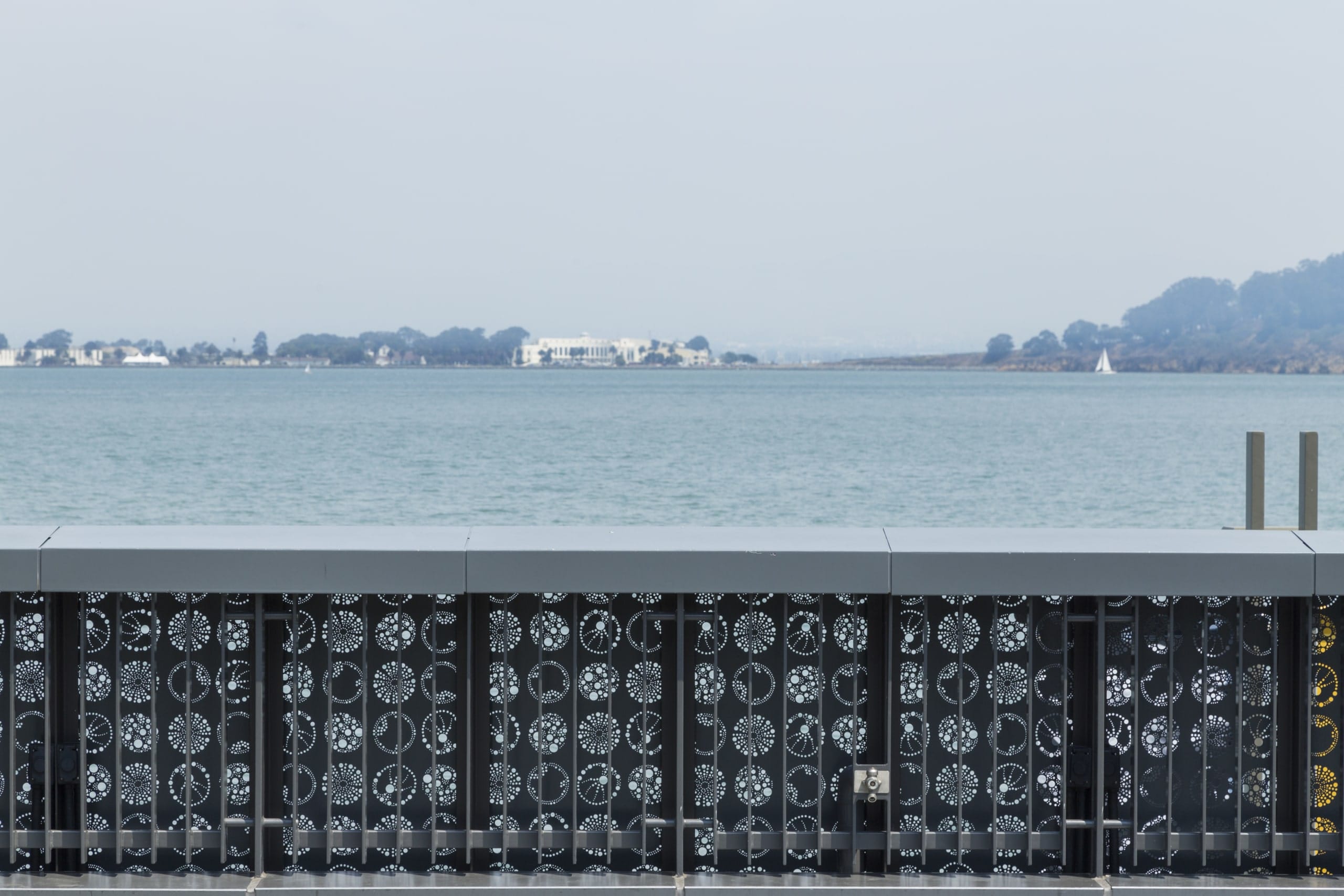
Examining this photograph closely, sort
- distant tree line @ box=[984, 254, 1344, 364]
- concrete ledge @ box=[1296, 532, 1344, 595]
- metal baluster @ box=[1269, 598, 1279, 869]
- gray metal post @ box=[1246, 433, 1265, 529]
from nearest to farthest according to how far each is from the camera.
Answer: concrete ledge @ box=[1296, 532, 1344, 595]
metal baluster @ box=[1269, 598, 1279, 869]
gray metal post @ box=[1246, 433, 1265, 529]
distant tree line @ box=[984, 254, 1344, 364]

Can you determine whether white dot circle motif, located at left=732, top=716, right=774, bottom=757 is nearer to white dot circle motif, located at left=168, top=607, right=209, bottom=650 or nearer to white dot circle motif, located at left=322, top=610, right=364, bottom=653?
white dot circle motif, located at left=322, top=610, right=364, bottom=653

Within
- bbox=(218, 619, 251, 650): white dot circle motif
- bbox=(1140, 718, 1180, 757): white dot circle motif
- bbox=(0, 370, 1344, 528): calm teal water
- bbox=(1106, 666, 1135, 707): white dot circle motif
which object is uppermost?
bbox=(218, 619, 251, 650): white dot circle motif

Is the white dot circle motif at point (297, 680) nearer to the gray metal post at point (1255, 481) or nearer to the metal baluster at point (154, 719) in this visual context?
the metal baluster at point (154, 719)

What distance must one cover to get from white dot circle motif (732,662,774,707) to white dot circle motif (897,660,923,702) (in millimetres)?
413

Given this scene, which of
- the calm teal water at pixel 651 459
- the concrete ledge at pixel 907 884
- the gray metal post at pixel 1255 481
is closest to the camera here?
the concrete ledge at pixel 907 884

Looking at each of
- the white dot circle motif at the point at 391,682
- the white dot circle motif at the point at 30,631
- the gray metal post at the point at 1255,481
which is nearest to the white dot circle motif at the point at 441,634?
the white dot circle motif at the point at 391,682

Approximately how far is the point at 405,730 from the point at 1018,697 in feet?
6.46

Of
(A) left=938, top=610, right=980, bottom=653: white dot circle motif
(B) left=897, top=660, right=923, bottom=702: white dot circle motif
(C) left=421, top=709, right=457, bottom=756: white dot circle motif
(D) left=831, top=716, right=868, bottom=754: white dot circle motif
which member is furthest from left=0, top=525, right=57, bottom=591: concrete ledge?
(A) left=938, top=610, right=980, bottom=653: white dot circle motif

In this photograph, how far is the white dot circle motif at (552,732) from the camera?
4594 millimetres

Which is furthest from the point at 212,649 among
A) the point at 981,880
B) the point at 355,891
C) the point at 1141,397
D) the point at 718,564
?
the point at 1141,397

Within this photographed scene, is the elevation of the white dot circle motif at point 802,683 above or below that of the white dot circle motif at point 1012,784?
above

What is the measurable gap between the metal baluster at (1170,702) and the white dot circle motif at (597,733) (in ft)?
5.75

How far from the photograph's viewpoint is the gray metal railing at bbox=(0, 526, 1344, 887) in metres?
4.47

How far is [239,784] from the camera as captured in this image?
4586 millimetres
